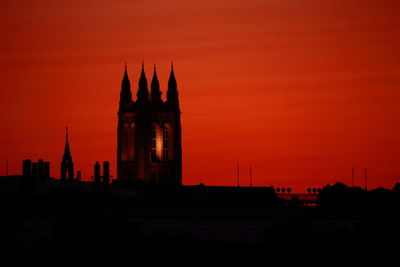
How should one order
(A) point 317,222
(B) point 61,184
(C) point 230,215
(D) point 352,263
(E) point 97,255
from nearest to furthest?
(E) point 97,255, (D) point 352,263, (A) point 317,222, (C) point 230,215, (B) point 61,184

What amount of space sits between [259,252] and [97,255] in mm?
16369

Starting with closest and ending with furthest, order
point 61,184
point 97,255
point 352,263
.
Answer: point 97,255
point 352,263
point 61,184

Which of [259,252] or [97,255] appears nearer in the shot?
[97,255]

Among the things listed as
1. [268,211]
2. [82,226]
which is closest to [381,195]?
[268,211]

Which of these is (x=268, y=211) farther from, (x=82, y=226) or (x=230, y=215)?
(x=82, y=226)

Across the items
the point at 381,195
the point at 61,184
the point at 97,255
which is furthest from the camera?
the point at 381,195

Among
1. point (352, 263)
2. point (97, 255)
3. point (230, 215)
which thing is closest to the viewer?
point (97, 255)

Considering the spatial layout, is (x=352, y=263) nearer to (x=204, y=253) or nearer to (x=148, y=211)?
(x=204, y=253)

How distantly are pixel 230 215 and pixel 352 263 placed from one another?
180 ft

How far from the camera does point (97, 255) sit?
10056 cm

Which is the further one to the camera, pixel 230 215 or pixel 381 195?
pixel 381 195

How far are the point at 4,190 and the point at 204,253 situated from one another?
62.4 meters

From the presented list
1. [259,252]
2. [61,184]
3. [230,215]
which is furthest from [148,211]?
[259,252]

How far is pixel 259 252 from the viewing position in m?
112
